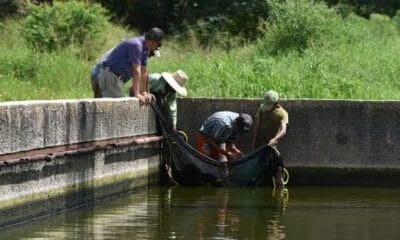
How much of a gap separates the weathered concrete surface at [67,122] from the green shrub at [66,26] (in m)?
9.65

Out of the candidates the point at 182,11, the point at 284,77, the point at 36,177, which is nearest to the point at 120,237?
the point at 36,177

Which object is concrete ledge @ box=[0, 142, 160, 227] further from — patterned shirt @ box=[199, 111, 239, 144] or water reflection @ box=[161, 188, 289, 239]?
patterned shirt @ box=[199, 111, 239, 144]

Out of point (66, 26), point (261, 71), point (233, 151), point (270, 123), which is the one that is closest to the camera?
point (270, 123)

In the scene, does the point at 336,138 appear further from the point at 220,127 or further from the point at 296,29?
the point at 296,29

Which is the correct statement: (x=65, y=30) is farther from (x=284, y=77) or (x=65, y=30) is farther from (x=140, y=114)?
(x=140, y=114)

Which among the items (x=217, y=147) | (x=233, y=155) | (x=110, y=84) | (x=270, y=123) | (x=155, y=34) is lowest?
(x=233, y=155)

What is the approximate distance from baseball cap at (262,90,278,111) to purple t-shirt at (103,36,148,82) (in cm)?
203

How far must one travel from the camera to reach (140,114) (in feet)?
49.2

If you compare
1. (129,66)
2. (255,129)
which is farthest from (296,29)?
(129,66)

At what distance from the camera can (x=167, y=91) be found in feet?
51.6

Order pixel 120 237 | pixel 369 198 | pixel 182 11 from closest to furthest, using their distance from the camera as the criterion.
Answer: pixel 120 237 < pixel 369 198 < pixel 182 11

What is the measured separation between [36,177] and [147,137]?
375cm

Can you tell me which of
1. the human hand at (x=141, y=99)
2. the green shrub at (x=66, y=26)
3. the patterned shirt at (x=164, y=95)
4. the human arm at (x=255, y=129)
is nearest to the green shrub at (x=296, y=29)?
the green shrub at (x=66, y=26)

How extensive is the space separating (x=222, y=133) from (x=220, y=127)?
0.10 metres
